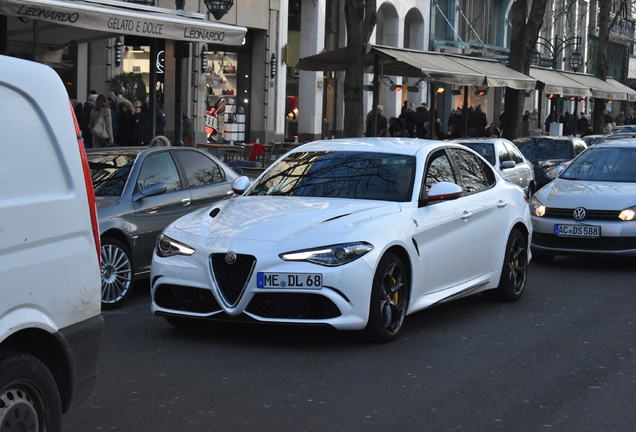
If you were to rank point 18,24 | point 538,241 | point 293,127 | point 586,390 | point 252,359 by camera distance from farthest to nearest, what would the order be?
1. point 293,127
2. point 18,24
3. point 538,241
4. point 252,359
5. point 586,390

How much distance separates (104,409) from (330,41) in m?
35.7

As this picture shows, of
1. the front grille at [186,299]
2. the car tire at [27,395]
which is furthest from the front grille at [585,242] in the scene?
the car tire at [27,395]

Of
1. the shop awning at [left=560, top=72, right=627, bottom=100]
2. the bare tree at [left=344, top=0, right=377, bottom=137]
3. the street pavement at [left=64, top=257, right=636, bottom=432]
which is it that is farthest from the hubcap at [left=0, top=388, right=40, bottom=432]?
the shop awning at [left=560, top=72, right=627, bottom=100]

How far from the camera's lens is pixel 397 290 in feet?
28.3

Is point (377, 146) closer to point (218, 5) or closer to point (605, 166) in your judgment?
point (605, 166)

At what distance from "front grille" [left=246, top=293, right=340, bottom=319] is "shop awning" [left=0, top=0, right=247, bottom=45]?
292 inches

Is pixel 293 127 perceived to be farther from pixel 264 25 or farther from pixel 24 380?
pixel 24 380

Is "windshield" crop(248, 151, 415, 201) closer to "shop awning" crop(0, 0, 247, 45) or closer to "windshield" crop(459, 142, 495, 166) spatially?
"shop awning" crop(0, 0, 247, 45)

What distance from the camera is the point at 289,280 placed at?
7.98m

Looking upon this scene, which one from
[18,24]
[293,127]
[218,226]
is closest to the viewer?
[218,226]

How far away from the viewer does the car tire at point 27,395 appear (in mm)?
4512

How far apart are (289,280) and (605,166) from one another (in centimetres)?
811

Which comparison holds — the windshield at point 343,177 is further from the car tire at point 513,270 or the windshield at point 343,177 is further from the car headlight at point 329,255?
the car tire at point 513,270

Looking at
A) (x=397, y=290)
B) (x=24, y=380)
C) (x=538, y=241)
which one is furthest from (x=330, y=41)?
(x=24, y=380)
